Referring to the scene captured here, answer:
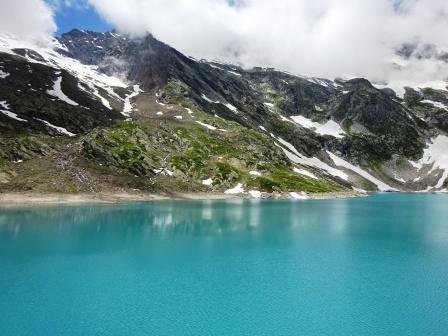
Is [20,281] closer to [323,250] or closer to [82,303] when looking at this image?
[82,303]

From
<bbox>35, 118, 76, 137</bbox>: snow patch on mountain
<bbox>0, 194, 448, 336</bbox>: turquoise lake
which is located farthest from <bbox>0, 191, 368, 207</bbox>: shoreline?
<bbox>35, 118, 76, 137</bbox>: snow patch on mountain

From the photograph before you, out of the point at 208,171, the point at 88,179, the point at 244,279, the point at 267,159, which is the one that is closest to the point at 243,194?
the point at 208,171

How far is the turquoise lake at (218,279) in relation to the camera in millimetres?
30875

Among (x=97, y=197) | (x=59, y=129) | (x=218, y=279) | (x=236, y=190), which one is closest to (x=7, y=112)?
(x=59, y=129)

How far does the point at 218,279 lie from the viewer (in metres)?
42.3

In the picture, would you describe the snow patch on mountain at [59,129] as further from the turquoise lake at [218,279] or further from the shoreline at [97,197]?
the turquoise lake at [218,279]

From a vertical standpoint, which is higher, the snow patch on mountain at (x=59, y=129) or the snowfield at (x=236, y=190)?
the snow patch on mountain at (x=59, y=129)

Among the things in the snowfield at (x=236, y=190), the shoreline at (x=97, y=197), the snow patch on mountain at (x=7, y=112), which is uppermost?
the snow patch on mountain at (x=7, y=112)

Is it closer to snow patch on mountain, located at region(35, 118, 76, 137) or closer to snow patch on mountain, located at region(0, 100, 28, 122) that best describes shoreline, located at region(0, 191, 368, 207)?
snow patch on mountain, located at region(35, 118, 76, 137)

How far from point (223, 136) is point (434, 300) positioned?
16270 centimetres

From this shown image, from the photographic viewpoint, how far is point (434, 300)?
36.5 meters

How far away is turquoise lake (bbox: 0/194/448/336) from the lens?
101ft

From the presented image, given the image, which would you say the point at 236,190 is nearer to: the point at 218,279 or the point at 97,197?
the point at 97,197

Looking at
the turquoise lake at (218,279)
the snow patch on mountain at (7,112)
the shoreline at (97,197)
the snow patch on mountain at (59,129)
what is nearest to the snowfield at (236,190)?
the shoreline at (97,197)
